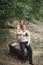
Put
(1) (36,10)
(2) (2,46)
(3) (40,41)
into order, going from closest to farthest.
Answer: (2) (2,46) → (3) (40,41) → (1) (36,10)

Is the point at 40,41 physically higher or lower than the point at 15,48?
lower

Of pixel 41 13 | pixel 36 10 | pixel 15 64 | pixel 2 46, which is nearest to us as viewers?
pixel 15 64

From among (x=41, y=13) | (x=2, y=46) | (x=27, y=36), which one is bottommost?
(x=41, y=13)

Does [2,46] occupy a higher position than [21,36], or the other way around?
[21,36]

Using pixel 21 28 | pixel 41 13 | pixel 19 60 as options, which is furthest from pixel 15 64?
pixel 41 13

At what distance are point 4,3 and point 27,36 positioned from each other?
161 cm

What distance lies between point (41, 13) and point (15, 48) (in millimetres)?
12741

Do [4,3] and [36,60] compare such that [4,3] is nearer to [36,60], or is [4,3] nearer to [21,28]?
[21,28]

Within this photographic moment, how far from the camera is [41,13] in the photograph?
2389cm

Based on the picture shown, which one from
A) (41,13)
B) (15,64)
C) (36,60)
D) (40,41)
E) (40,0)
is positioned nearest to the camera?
(15,64)

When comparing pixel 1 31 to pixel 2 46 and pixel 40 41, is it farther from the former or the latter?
pixel 40 41

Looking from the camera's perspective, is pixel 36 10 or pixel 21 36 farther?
pixel 36 10

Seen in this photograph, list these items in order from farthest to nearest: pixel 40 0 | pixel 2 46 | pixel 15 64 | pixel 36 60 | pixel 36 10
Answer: pixel 36 10 < pixel 40 0 < pixel 2 46 < pixel 36 60 < pixel 15 64

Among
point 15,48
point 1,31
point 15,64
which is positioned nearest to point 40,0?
point 1,31
